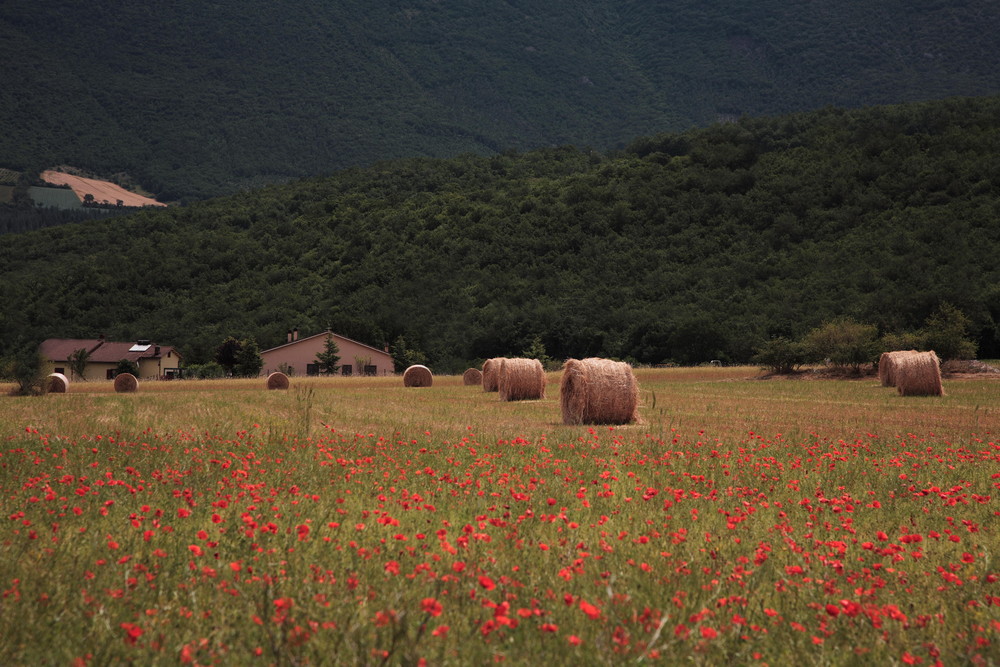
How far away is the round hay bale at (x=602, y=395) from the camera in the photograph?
20844 millimetres

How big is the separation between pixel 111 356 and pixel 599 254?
54306mm

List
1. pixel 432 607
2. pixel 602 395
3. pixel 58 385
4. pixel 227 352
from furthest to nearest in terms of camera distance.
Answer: pixel 227 352 → pixel 58 385 → pixel 602 395 → pixel 432 607

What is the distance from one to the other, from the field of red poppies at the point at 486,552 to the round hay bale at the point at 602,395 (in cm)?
693

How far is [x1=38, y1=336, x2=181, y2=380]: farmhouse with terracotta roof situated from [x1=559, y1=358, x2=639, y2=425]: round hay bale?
248ft


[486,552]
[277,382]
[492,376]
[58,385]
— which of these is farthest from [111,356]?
[486,552]

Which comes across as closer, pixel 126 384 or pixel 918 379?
pixel 918 379

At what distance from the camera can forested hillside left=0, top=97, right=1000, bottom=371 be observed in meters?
78.4

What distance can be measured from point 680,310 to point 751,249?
12683mm

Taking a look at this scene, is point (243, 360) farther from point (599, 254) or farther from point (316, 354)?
point (599, 254)

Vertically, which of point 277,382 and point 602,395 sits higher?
point 277,382

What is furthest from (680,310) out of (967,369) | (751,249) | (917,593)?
(917,593)

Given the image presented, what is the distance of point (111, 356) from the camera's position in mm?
92812

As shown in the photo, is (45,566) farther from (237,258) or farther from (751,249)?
(237,258)

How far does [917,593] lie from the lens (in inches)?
244
